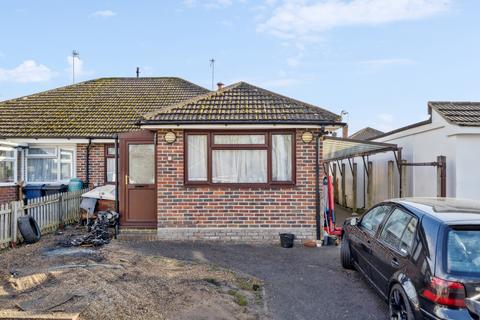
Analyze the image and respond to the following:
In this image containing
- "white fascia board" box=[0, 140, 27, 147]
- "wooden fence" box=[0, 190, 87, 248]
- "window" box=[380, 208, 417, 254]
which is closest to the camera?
"window" box=[380, 208, 417, 254]

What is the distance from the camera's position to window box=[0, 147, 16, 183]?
37.8ft

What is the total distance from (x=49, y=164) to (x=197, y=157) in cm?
664

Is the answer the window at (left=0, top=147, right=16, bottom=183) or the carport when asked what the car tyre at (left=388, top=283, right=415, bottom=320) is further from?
the window at (left=0, top=147, right=16, bottom=183)

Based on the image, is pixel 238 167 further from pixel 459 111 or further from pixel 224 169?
pixel 459 111

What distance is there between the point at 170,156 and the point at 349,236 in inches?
183

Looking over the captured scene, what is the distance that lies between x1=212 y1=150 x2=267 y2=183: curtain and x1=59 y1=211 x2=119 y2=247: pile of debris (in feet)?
9.23

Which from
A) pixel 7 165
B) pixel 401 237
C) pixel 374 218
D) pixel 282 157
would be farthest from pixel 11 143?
pixel 401 237

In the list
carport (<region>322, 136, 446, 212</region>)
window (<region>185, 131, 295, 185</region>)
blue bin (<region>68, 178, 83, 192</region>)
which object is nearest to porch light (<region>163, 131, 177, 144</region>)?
window (<region>185, 131, 295, 185</region>)

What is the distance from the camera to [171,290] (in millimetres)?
5379

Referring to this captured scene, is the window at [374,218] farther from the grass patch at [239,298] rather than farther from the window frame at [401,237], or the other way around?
the grass patch at [239,298]

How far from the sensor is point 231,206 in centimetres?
Result: 903

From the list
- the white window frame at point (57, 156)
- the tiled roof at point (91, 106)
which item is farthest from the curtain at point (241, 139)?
the white window frame at point (57, 156)

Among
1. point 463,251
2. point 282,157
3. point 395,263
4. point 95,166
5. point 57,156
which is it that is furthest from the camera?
point 57,156

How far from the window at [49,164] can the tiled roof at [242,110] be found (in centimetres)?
549
